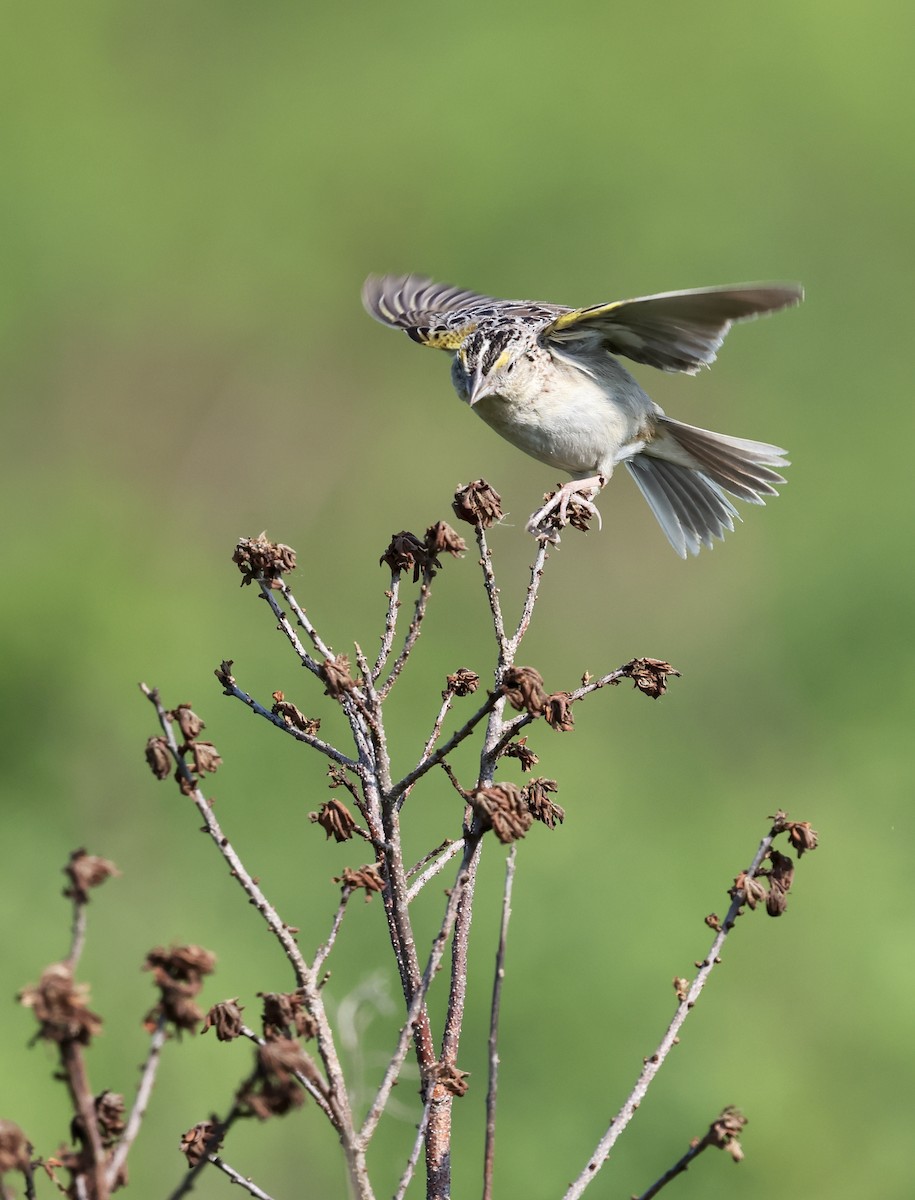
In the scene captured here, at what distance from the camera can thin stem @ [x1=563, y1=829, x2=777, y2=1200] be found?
8.54ft

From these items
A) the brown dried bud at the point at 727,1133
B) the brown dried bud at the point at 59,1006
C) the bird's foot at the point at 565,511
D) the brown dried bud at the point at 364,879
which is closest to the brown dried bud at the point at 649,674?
the bird's foot at the point at 565,511

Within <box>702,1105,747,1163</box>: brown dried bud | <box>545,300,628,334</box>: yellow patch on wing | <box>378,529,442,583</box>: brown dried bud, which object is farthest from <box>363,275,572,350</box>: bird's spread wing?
<box>702,1105,747,1163</box>: brown dried bud

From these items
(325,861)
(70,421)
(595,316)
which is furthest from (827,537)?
(595,316)

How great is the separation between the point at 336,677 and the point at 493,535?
7644 millimetres

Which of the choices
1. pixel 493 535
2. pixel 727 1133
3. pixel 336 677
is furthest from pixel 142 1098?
pixel 493 535

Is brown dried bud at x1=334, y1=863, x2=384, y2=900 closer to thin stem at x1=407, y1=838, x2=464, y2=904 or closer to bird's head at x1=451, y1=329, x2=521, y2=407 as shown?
thin stem at x1=407, y1=838, x2=464, y2=904

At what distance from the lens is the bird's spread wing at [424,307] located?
6055 millimetres

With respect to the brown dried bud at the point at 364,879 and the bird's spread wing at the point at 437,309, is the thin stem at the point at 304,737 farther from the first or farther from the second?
the bird's spread wing at the point at 437,309

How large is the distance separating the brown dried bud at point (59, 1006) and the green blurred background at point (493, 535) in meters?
3.35

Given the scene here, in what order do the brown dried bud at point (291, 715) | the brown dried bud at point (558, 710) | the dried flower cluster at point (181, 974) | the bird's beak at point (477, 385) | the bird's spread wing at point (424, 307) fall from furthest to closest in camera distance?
1. the bird's spread wing at point (424, 307)
2. the bird's beak at point (477, 385)
3. the brown dried bud at point (291, 715)
4. the brown dried bud at point (558, 710)
5. the dried flower cluster at point (181, 974)

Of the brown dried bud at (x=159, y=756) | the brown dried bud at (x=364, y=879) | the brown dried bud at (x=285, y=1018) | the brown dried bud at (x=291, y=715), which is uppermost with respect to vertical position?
the brown dried bud at (x=291, y=715)

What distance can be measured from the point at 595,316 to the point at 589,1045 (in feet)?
12.8

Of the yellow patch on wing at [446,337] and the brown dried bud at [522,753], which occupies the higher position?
the yellow patch on wing at [446,337]

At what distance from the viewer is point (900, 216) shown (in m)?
14.0
